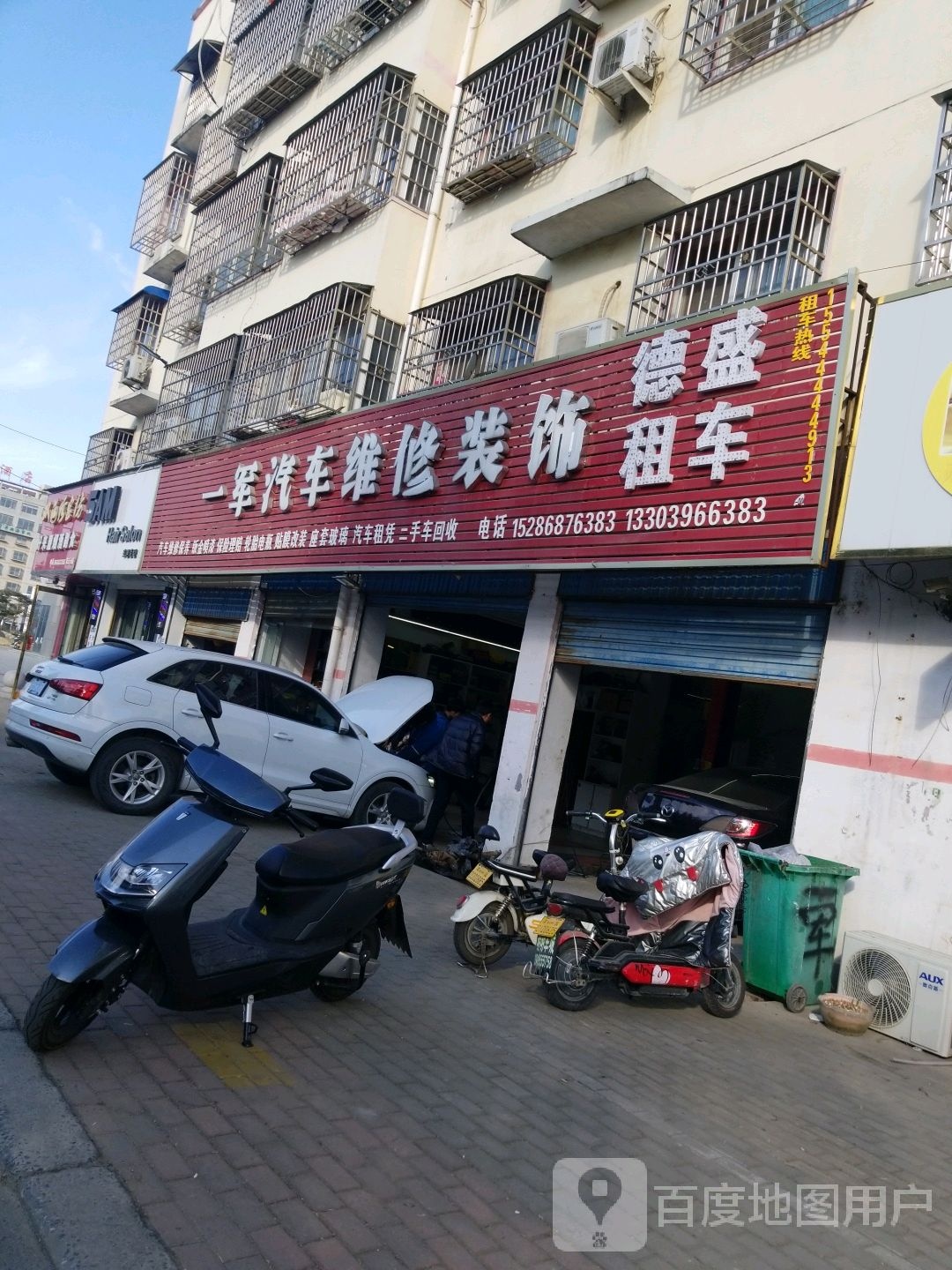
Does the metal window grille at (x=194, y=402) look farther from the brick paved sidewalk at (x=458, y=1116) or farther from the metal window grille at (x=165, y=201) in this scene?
the brick paved sidewalk at (x=458, y=1116)

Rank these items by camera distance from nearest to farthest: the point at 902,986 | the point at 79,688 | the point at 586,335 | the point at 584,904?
the point at 584,904 → the point at 902,986 → the point at 79,688 → the point at 586,335

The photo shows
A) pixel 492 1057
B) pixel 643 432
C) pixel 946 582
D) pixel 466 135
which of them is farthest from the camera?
pixel 466 135

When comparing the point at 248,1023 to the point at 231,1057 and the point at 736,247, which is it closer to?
the point at 231,1057

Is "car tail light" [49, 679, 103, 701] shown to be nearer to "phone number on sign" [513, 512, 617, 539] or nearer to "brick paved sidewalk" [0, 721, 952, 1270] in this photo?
"brick paved sidewalk" [0, 721, 952, 1270]

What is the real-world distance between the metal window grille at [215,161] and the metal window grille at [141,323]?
301cm

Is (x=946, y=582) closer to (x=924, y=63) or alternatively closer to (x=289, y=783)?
(x=924, y=63)

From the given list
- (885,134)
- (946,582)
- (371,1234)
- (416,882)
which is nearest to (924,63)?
(885,134)

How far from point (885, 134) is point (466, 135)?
699 centimetres

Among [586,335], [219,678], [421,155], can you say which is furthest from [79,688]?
[421,155]

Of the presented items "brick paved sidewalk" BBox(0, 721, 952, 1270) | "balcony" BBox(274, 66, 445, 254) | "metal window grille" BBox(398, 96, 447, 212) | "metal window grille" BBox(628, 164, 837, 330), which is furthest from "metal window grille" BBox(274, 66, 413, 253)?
"brick paved sidewalk" BBox(0, 721, 952, 1270)

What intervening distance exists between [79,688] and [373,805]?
10.5 feet

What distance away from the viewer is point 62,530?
2472 centimetres

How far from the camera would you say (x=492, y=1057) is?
4.52 metres

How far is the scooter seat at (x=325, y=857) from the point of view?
164 inches
